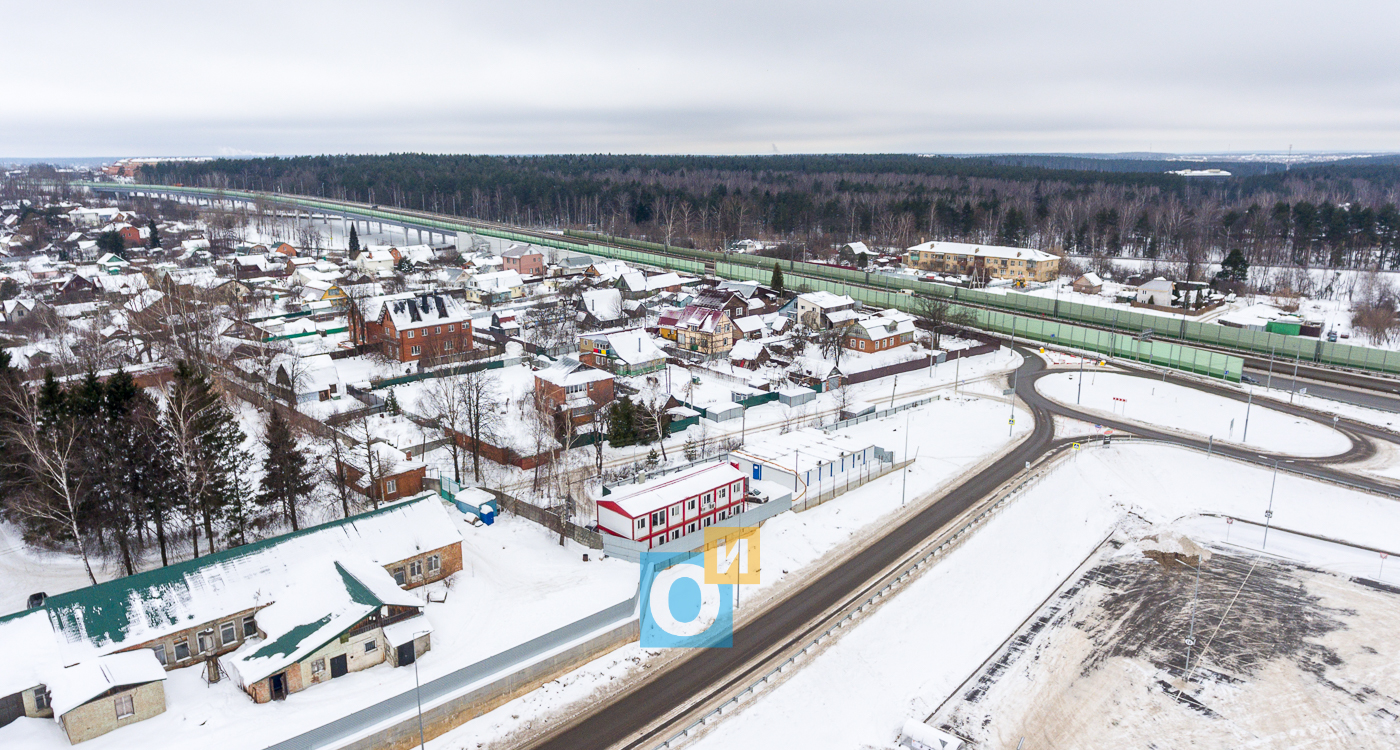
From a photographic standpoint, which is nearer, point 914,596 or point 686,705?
point 686,705

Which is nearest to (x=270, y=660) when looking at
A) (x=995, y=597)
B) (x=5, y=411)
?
(x=5, y=411)

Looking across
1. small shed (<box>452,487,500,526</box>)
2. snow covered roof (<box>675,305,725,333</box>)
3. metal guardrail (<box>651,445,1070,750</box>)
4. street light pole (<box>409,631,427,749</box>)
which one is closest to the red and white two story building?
small shed (<box>452,487,500,526</box>)

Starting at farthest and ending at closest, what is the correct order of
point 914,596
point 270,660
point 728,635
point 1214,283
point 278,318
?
point 1214,283 → point 278,318 → point 914,596 → point 728,635 → point 270,660

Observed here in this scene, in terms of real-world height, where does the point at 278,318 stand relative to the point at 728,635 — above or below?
above

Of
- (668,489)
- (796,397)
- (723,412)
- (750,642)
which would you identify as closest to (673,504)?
(668,489)

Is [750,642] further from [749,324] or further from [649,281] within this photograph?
[649,281]

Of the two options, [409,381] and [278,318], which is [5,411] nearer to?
[409,381]

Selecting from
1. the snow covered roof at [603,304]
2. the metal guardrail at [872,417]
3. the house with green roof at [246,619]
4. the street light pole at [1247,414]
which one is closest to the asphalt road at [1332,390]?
the street light pole at [1247,414]
